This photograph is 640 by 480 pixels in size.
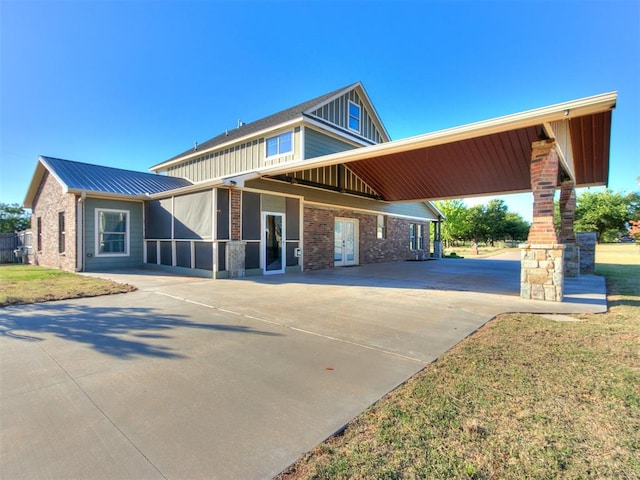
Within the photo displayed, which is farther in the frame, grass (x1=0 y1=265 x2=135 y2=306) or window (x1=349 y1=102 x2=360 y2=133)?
window (x1=349 y1=102 x2=360 y2=133)

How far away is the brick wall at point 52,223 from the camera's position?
Result: 1166 centimetres

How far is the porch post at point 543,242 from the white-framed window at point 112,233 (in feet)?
44.7

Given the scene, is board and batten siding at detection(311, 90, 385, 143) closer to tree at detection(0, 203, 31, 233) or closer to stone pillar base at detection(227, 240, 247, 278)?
stone pillar base at detection(227, 240, 247, 278)

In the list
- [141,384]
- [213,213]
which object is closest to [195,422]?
[141,384]

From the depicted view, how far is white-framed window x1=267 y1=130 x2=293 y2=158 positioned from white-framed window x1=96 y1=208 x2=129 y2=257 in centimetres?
635

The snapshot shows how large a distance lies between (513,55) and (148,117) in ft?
60.3

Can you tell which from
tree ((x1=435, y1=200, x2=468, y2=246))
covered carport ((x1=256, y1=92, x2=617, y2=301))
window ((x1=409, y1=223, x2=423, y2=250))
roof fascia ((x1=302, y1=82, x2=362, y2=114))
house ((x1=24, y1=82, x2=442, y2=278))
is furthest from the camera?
tree ((x1=435, y1=200, x2=468, y2=246))

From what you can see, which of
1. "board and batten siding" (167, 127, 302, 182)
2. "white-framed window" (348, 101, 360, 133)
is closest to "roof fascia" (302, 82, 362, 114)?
"white-framed window" (348, 101, 360, 133)

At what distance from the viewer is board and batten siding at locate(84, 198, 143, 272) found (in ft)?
38.1

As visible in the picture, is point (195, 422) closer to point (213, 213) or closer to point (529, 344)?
point (529, 344)

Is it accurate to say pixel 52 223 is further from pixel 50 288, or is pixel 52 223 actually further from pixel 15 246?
pixel 50 288

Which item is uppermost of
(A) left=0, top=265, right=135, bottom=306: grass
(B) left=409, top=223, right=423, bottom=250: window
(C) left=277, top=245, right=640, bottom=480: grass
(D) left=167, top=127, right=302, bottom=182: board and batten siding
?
(D) left=167, top=127, right=302, bottom=182: board and batten siding

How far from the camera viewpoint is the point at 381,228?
57.9 feet

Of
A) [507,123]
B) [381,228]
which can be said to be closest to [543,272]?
[507,123]
